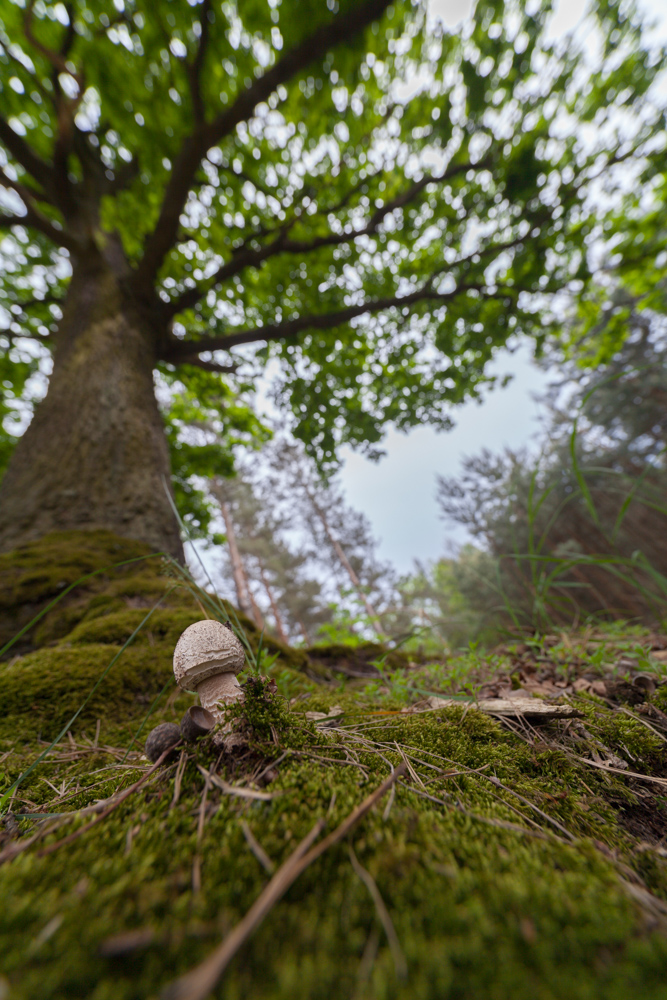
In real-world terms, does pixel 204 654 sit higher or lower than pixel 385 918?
higher

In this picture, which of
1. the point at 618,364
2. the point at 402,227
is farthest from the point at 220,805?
the point at 618,364

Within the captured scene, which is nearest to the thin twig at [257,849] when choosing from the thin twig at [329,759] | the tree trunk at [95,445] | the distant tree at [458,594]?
the thin twig at [329,759]

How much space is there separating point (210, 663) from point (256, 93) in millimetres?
5508

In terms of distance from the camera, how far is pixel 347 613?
4.68 metres

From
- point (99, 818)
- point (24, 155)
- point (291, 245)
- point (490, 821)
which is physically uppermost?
point (24, 155)

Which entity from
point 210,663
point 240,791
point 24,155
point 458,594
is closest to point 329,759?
point 240,791

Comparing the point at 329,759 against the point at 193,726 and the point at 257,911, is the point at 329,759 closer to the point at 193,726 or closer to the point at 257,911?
the point at 193,726

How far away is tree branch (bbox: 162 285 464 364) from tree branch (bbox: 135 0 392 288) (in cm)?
149

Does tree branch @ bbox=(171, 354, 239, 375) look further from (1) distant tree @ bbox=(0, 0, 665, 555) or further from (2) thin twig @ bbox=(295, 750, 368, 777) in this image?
(2) thin twig @ bbox=(295, 750, 368, 777)

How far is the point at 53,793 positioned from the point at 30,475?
318 cm

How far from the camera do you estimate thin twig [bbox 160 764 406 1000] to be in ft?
1.28

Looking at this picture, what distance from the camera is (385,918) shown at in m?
0.49

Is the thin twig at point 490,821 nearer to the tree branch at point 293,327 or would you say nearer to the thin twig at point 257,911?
the thin twig at point 257,911

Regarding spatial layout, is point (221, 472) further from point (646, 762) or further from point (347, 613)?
point (646, 762)
